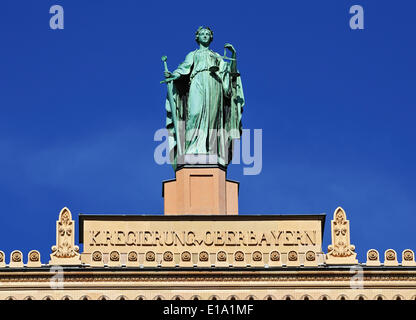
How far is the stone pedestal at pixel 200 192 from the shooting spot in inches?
3457

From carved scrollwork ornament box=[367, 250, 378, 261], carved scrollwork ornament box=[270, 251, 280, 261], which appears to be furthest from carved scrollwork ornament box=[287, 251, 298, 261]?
carved scrollwork ornament box=[367, 250, 378, 261]

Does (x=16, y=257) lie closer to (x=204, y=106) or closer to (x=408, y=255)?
(x=204, y=106)

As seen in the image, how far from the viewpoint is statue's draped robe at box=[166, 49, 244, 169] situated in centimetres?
8969

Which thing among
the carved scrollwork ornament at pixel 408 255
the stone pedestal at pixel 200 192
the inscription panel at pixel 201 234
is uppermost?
the stone pedestal at pixel 200 192

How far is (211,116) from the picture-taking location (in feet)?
296

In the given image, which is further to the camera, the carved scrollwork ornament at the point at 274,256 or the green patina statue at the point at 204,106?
the green patina statue at the point at 204,106

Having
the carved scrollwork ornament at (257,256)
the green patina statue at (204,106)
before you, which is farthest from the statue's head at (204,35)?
the carved scrollwork ornament at (257,256)

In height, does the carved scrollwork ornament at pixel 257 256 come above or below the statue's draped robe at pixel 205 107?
below

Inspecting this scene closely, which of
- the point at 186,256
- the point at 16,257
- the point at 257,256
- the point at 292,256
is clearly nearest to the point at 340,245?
the point at 292,256

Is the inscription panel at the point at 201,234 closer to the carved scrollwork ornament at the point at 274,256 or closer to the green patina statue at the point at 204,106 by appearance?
the carved scrollwork ornament at the point at 274,256

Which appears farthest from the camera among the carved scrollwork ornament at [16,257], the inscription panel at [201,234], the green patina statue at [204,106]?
the green patina statue at [204,106]

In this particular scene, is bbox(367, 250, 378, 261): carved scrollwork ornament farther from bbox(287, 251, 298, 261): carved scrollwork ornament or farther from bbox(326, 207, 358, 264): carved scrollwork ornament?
bbox(287, 251, 298, 261): carved scrollwork ornament

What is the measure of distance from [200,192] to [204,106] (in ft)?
12.7
